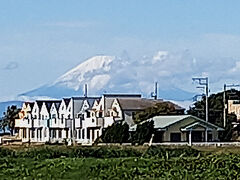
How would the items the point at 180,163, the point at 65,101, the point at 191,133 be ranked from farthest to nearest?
the point at 65,101, the point at 191,133, the point at 180,163

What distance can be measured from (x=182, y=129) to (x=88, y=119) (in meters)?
15.2

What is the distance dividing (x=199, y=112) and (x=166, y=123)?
58.2 ft

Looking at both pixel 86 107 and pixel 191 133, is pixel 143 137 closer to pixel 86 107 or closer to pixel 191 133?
pixel 191 133

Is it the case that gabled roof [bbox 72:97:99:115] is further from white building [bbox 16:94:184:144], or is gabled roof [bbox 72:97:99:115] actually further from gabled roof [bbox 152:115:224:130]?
gabled roof [bbox 152:115:224:130]

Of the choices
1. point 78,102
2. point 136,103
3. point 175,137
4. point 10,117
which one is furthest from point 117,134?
point 10,117

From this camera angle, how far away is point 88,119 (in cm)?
7906

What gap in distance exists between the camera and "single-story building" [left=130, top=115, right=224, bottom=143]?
65.6 m

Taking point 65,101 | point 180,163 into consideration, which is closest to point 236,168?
point 180,163

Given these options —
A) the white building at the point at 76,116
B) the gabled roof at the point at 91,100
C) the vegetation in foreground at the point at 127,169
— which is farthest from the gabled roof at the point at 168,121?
the vegetation in foreground at the point at 127,169

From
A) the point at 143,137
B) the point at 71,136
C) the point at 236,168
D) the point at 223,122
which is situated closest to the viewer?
the point at 236,168

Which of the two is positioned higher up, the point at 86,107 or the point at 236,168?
the point at 86,107

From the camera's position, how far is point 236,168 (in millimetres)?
23188

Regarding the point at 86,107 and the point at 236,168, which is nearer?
the point at 236,168

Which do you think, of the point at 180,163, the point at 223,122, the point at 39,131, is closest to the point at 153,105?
the point at 223,122
